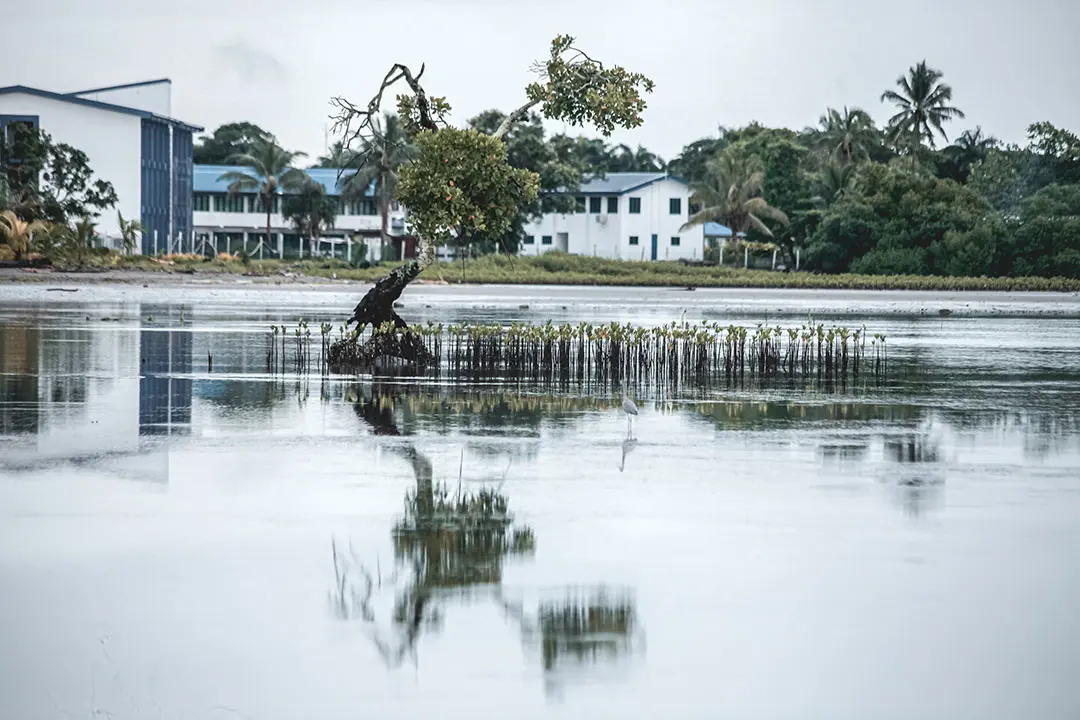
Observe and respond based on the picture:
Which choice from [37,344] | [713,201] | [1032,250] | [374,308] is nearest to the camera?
[374,308]

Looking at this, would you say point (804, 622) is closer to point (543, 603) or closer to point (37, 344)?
point (543, 603)

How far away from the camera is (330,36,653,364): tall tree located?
23344 millimetres

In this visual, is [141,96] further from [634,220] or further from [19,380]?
[19,380]

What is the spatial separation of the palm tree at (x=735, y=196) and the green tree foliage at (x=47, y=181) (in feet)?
116

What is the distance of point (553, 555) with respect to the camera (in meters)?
9.21

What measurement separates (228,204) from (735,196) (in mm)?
35233

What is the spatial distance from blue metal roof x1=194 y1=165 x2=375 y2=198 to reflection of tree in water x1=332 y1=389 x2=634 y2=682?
8534cm

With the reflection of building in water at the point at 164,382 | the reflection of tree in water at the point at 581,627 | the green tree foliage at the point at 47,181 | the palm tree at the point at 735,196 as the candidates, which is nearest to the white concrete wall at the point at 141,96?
the green tree foliage at the point at 47,181

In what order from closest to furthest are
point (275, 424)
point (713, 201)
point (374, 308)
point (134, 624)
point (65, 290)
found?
point (134, 624), point (275, 424), point (374, 308), point (65, 290), point (713, 201)

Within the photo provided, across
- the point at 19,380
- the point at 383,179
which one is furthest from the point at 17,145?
the point at 19,380

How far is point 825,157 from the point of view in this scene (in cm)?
9269

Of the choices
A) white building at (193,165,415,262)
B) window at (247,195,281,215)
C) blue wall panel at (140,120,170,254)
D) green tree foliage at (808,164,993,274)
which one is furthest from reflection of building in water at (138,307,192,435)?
window at (247,195,281,215)

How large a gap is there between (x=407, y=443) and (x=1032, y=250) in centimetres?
6399

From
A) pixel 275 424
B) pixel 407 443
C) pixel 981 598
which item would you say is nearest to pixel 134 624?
pixel 981 598
